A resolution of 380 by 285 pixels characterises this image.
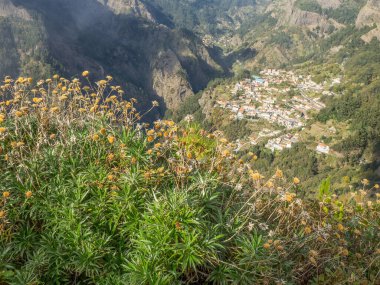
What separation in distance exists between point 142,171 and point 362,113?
116400 millimetres

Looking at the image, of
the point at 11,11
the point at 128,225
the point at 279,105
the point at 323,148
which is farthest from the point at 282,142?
the point at 11,11

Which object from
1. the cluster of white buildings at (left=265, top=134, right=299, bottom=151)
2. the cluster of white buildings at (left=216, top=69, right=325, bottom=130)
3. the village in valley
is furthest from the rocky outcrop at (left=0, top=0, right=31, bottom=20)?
the cluster of white buildings at (left=265, top=134, right=299, bottom=151)

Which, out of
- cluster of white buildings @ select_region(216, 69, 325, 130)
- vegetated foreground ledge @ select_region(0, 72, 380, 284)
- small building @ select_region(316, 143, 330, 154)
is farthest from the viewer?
cluster of white buildings @ select_region(216, 69, 325, 130)

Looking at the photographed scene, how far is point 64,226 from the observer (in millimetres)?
4539

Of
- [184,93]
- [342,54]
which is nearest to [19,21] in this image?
[184,93]

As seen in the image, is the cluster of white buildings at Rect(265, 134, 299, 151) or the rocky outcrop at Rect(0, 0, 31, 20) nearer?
the cluster of white buildings at Rect(265, 134, 299, 151)

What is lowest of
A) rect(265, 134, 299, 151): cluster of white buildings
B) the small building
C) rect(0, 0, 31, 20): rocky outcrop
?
rect(265, 134, 299, 151): cluster of white buildings

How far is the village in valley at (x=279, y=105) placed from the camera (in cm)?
10525

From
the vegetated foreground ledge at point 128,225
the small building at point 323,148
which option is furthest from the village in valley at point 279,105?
the vegetated foreground ledge at point 128,225

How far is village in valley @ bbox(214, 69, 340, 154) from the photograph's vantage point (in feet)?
345

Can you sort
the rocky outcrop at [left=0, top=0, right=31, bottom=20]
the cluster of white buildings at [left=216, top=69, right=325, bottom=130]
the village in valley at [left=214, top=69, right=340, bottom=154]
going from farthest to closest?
the rocky outcrop at [left=0, top=0, right=31, bottom=20] < the cluster of white buildings at [left=216, top=69, right=325, bottom=130] < the village in valley at [left=214, top=69, right=340, bottom=154]

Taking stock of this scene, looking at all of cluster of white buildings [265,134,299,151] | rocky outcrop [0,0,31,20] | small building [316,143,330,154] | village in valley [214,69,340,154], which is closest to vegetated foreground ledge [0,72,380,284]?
village in valley [214,69,340,154]

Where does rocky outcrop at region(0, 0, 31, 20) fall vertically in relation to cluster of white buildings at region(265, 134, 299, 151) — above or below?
above

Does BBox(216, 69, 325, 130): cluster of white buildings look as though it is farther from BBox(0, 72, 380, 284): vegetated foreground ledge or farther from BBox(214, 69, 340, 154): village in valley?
BBox(0, 72, 380, 284): vegetated foreground ledge
